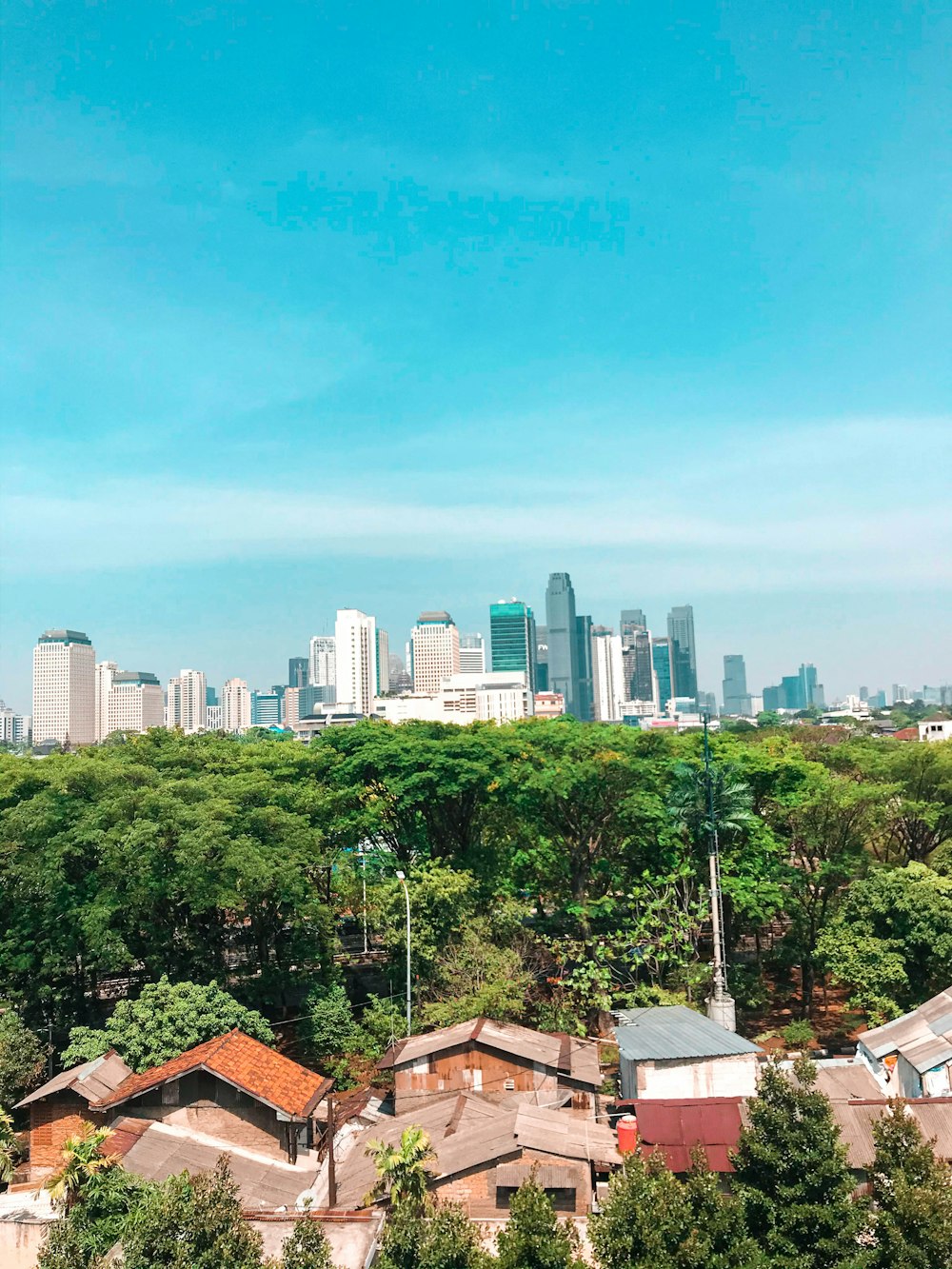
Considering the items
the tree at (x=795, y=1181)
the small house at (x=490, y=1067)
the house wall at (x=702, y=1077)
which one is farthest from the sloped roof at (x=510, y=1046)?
the tree at (x=795, y=1181)

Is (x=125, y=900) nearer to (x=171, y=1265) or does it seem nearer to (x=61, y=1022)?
(x=61, y=1022)

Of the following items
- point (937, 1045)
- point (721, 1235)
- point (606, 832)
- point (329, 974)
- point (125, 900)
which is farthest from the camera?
point (606, 832)

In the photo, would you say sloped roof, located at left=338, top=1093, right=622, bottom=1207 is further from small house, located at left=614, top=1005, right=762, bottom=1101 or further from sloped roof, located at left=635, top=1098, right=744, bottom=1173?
small house, located at left=614, top=1005, right=762, bottom=1101

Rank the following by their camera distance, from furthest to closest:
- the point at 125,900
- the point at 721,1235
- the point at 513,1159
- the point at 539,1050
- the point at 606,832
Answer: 1. the point at 606,832
2. the point at 125,900
3. the point at 539,1050
4. the point at 513,1159
5. the point at 721,1235

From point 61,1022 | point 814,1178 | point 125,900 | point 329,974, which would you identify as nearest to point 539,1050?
point 329,974

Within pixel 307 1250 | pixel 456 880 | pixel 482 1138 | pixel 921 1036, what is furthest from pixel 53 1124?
pixel 921 1036

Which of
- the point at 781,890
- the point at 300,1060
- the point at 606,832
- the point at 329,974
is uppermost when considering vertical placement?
the point at 606,832

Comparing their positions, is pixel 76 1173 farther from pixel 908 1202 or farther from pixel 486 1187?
pixel 908 1202

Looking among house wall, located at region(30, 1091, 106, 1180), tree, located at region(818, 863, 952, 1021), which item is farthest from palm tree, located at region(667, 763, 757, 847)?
house wall, located at region(30, 1091, 106, 1180)
